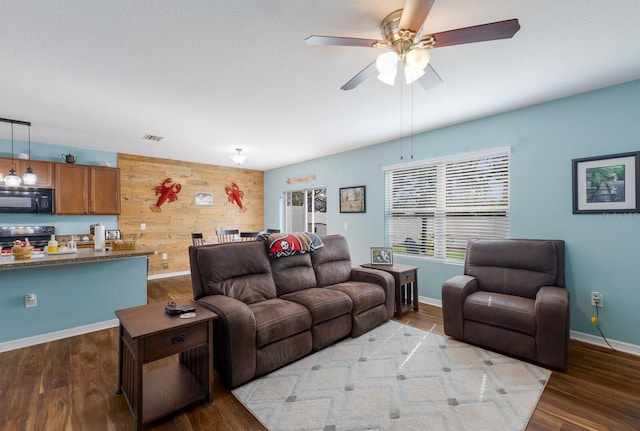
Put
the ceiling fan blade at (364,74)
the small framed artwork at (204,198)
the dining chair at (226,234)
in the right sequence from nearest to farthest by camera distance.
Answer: the ceiling fan blade at (364,74), the dining chair at (226,234), the small framed artwork at (204,198)

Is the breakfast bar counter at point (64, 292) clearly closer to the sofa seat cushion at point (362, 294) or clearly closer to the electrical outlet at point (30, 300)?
the electrical outlet at point (30, 300)

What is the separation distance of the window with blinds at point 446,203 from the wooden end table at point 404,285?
2.00 ft

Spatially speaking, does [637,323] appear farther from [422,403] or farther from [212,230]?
[212,230]

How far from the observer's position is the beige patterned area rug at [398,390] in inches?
72.4

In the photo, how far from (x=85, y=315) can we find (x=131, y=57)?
114 inches

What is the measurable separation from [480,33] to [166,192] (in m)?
6.24

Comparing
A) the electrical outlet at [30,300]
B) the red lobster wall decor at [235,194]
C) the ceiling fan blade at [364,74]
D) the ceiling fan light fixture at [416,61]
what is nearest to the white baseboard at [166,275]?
the red lobster wall decor at [235,194]

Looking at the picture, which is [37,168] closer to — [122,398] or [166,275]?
[166,275]

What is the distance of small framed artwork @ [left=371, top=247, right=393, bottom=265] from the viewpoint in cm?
404

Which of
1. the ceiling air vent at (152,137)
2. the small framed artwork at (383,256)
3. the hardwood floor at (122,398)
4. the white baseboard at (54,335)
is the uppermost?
the ceiling air vent at (152,137)

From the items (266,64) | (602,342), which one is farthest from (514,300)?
(266,64)

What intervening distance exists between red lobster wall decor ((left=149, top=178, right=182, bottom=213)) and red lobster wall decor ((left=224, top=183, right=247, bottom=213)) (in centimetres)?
118

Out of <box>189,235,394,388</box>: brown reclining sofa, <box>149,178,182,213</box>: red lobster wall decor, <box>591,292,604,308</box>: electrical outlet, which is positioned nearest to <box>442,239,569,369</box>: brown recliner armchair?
<box>591,292,604,308</box>: electrical outlet

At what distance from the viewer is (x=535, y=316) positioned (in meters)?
2.49
